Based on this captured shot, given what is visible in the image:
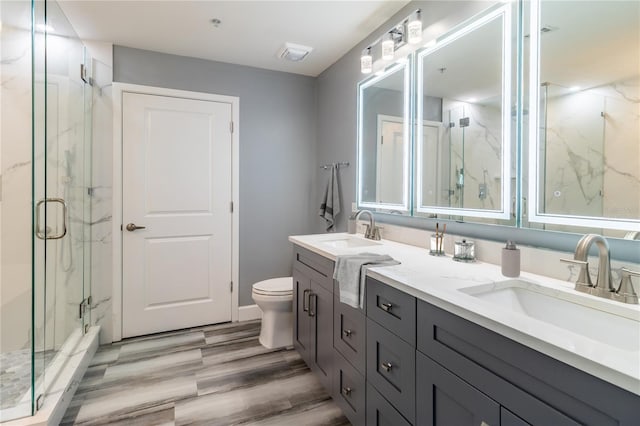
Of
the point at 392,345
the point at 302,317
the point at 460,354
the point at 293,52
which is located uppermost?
the point at 293,52

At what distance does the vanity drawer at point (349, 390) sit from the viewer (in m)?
1.53

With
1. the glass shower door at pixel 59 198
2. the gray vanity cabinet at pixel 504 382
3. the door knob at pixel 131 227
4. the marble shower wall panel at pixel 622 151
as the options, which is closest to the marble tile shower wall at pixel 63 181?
the glass shower door at pixel 59 198

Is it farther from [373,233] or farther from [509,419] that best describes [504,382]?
[373,233]

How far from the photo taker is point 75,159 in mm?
2293

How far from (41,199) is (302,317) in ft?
5.54

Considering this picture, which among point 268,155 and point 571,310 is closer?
point 571,310

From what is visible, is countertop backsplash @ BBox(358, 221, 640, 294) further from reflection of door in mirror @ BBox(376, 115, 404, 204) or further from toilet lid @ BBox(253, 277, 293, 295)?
toilet lid @ BBox(253, 277, 293, 295)

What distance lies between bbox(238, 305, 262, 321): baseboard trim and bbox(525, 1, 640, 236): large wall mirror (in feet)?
8.29

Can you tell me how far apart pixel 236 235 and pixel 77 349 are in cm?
142

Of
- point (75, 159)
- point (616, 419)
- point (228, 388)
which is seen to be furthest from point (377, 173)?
point (75, 159)

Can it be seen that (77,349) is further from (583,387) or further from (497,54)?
(497,54)

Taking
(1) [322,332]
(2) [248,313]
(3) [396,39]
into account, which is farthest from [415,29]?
(2) [248,313]

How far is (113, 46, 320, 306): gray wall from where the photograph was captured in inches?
118

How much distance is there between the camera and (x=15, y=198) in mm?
2178
